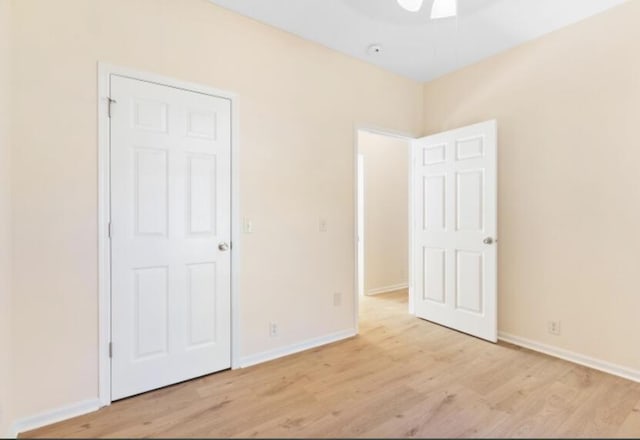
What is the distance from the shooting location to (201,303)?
2.18 m

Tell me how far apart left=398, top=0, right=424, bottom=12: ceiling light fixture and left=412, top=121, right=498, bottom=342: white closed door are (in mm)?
1166

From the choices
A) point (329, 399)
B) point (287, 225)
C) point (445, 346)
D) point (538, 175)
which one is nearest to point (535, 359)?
point (445, 346)

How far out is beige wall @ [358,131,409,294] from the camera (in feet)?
15.1

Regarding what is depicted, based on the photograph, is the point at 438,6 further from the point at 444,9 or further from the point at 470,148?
the point at 470,148

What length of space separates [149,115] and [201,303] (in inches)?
51.0

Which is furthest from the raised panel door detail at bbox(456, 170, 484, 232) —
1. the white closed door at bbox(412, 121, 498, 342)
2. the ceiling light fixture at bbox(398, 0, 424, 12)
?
the ceiling light fixture at bbox(398, 0, 424, 12)

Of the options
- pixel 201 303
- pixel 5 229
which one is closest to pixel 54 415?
pixel 201 303

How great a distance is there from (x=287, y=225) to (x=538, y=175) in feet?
7.07

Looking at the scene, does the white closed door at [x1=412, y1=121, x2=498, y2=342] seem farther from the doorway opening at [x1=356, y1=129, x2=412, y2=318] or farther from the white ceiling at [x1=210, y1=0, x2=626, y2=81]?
the doorway opening at [x1=356, y1=129, x2=412, y2=318]

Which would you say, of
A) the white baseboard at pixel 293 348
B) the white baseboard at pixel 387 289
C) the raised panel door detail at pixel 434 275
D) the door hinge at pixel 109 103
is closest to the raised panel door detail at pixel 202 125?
the door hinge at pixel 109 103

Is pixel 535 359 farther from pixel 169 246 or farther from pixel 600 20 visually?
pixel 169 246

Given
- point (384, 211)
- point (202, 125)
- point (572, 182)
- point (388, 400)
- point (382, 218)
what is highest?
point (202, 125)

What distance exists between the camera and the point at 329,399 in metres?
1.91

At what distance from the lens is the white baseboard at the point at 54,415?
1619 mm
